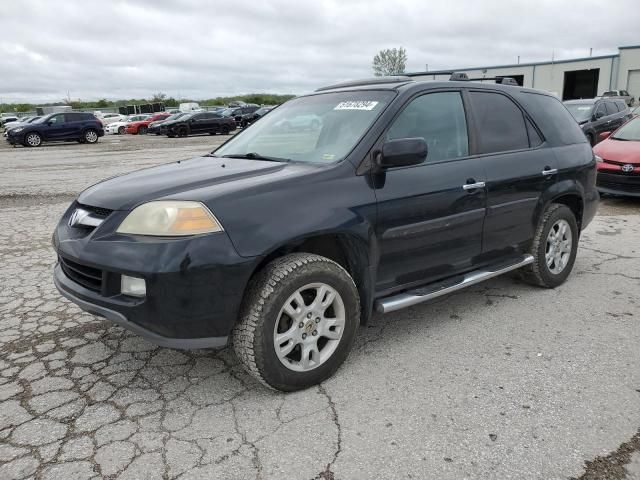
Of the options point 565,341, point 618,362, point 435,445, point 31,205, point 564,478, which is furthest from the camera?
point 31,205

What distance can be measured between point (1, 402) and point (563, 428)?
2965 millimetres

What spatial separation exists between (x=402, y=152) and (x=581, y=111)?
1309 cm

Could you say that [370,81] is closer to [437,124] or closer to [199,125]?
[437,124]

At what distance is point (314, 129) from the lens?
11.9 ft

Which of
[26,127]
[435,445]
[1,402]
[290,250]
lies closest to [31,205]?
[1,402]

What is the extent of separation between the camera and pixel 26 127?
2383 cm

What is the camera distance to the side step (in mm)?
3224

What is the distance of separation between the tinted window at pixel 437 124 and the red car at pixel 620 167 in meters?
5.12

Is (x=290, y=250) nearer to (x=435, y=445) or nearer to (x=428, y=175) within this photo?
(x=428, y=175)

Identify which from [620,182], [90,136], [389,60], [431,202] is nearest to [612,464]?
[431,202]

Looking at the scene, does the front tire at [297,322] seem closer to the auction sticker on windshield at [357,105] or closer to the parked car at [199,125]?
the auction sticker on windshield at [357,105]

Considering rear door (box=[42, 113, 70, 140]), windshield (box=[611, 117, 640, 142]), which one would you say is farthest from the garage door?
rear door (box=[42, 113, 70, 140])

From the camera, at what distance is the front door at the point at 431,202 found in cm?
319

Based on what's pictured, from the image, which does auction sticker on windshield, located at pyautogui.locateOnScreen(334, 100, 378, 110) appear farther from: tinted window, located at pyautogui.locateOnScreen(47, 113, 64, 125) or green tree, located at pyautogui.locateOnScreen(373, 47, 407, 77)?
green tree, located at pyautogui.locateOnScreen(373, 47, 407, 77)
